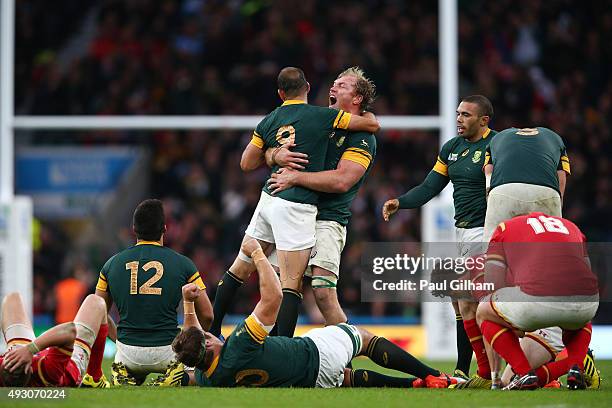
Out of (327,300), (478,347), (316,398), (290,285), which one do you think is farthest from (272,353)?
(478,347)

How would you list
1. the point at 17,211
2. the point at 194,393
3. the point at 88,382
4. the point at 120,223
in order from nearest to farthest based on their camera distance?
1. the point at 194,393
2. the point at 88,382
3. the point at 17,211
4. the point at 120,223

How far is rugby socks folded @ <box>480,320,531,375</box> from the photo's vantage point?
703 cm

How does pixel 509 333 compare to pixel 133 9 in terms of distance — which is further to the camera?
pixel 133 9

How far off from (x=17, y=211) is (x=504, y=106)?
7.16 meters

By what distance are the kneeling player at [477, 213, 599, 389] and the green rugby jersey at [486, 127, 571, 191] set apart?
53cm

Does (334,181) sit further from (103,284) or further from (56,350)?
(56,350)

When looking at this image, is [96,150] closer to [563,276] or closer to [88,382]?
[88,382]

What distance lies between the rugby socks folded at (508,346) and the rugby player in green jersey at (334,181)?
131 centimetres

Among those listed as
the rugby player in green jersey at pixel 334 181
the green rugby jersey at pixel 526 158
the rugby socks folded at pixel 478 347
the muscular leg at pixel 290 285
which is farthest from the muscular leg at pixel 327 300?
the green rugby jersey at pixel 526 158

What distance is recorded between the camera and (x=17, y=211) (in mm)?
13383

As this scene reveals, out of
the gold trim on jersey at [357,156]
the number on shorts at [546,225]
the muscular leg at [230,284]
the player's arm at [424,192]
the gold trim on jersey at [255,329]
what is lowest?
the gold trim on jersey at [255,329]

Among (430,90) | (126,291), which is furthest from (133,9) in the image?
(126,291)

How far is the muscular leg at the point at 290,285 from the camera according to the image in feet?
25.9

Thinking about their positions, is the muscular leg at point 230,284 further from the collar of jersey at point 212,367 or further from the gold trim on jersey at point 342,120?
the collar of jersey at point 212,367
